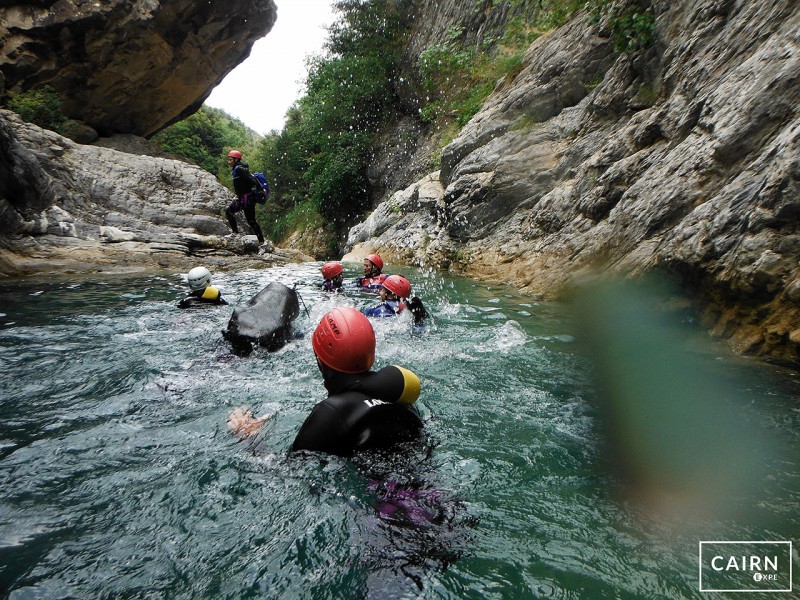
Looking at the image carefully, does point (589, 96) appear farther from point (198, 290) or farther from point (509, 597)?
point (509, 597)

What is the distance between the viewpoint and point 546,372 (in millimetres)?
4273

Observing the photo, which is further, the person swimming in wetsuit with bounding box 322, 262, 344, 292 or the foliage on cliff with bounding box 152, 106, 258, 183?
the foliage on cliff with bounding box 152, 106, 258, 183

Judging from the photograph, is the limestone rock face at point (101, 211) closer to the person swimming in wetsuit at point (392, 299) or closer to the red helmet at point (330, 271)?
the red helmet at point (330, 271)

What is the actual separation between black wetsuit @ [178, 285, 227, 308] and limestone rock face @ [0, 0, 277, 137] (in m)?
14.6

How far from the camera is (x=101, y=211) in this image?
1195cm

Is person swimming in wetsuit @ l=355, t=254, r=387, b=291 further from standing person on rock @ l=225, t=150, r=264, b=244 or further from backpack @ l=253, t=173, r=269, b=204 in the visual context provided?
standing person on rock @ l=225, t=150, r=264, b=244

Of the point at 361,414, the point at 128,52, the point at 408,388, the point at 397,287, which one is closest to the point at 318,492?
the point at 361,414

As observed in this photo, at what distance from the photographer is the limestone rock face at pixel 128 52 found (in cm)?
1480

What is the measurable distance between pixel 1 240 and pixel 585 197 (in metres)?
11.2

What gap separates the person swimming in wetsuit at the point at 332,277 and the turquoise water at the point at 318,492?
11.0 ft

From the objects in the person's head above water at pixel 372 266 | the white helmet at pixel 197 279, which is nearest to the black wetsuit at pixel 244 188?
the person's head above water at pixel 372 266

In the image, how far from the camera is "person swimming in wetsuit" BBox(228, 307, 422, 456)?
222 centimetres

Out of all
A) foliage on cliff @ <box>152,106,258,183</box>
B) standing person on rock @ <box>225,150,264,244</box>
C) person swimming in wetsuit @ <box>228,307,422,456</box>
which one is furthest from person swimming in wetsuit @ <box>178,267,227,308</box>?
foliage on cliff @ <box>152,106,258,183</box>

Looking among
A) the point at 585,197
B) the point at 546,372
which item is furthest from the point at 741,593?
the point at 585,197
